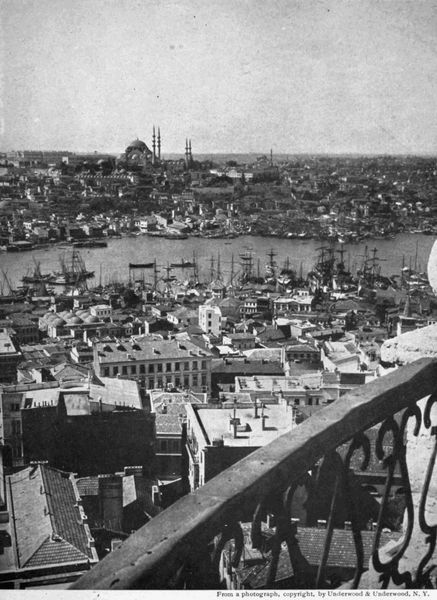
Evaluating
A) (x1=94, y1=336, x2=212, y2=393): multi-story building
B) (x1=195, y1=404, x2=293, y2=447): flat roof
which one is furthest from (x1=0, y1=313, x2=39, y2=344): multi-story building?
(x1=195, y1=404, x2=293, y2=447): flat roof

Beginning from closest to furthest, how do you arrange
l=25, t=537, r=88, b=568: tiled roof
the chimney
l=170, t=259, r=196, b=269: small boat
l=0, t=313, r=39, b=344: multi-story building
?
1. l=25, t=537, r=88, b=568: tiled roof
2. the chimney
3. l=0, t=313, r=39, b=344: multi-story building
4. l=170, t=259, r=196, b=269: small boat

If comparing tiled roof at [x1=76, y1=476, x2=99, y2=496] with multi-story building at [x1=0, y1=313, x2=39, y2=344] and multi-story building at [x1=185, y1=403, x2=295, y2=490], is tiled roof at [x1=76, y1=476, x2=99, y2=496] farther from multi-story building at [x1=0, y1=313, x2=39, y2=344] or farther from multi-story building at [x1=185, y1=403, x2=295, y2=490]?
multi-story building at [x1=0, y1=313, x2=39, y2=344]

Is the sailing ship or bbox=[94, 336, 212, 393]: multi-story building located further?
the sailing ship

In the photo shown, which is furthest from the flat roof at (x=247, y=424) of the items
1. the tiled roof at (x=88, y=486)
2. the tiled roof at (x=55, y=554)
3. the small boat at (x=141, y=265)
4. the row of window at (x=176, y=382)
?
the small boat at (x=141, y=265)

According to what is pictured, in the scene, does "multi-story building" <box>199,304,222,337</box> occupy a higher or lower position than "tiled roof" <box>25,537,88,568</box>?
lower

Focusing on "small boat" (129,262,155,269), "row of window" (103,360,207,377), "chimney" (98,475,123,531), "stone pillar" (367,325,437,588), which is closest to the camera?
"stone pillar" (367,325,437,588)

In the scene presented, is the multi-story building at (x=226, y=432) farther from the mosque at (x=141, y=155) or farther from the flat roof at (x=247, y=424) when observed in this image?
the mosque at (x=141, y=155)

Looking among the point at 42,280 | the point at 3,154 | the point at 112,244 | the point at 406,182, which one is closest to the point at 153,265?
the point at 112,244
